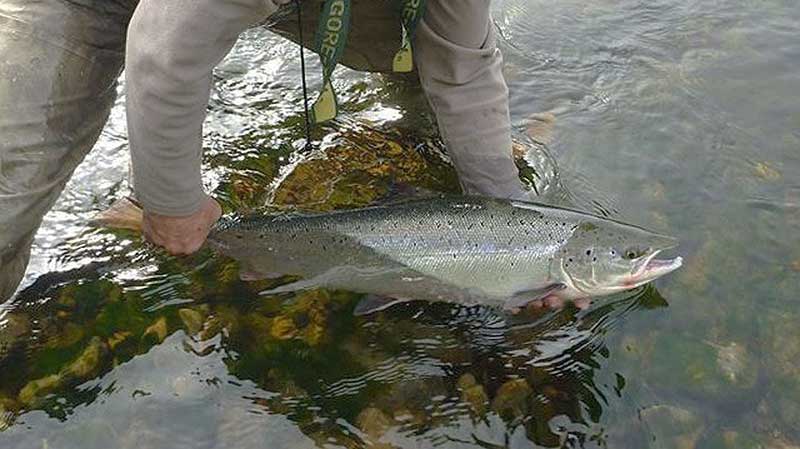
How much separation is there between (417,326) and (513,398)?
Result: 1.55 ft

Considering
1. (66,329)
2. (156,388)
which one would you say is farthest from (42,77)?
(156,388)

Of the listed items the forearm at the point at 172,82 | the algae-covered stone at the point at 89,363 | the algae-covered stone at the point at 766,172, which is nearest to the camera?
the forearm at the point at 172,82

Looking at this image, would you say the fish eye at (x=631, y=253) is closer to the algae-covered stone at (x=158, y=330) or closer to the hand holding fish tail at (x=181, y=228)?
the hand holding fish tail at (x=181, y=228)

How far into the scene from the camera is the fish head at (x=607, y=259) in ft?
10.3

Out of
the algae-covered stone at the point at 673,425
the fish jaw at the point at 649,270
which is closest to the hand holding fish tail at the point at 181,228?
the fish jaw at the point at 649,270

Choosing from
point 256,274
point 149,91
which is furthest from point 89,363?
point 149,91

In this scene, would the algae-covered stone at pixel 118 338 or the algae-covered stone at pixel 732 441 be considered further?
the algae-covered stone at pixel 118 338

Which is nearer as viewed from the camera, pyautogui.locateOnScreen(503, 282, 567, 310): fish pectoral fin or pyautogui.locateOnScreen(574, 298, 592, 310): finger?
pyautogui.locateOnScreen(503, 282, 567, 310): fish pectoral fin

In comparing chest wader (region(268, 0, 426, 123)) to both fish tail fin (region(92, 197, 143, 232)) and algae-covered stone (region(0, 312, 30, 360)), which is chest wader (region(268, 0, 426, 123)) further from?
algae-covered stone (region(0, 312, 30, 360))

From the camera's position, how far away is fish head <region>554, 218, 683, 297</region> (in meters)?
3.15

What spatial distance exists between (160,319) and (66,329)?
1.09 feet

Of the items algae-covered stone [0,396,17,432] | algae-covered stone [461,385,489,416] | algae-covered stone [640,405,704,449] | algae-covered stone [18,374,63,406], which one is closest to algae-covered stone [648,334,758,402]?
algae-covered stone [640,405,704,449]

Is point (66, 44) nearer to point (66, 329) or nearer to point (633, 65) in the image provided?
point (66, 329)

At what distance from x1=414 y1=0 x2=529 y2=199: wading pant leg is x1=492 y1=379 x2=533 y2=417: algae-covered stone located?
769 millimetres
